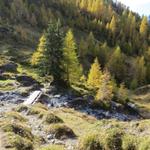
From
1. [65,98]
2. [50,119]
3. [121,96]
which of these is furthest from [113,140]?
[121,96]

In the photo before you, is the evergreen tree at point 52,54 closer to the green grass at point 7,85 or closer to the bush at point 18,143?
the green grass at point 7,85

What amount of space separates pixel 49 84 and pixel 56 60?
5.94 meters

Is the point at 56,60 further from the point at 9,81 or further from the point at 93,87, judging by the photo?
the point at 93,87

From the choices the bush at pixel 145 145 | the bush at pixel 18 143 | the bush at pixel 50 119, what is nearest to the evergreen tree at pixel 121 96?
the bush at pixel 50 119

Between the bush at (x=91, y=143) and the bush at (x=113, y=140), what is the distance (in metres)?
0.54

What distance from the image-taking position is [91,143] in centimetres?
2616

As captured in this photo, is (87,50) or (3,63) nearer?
(3,63)

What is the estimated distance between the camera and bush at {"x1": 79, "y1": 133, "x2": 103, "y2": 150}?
2591 cm

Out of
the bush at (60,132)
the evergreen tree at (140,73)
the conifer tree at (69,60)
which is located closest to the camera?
the bush at (60,132)

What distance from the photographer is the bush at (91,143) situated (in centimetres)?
2591

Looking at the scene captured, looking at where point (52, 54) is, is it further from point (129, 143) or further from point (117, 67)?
point (117, 67)

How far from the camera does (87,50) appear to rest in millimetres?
175000

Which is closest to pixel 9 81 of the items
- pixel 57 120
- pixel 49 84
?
pixel 49 84

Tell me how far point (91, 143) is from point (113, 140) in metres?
1.54
